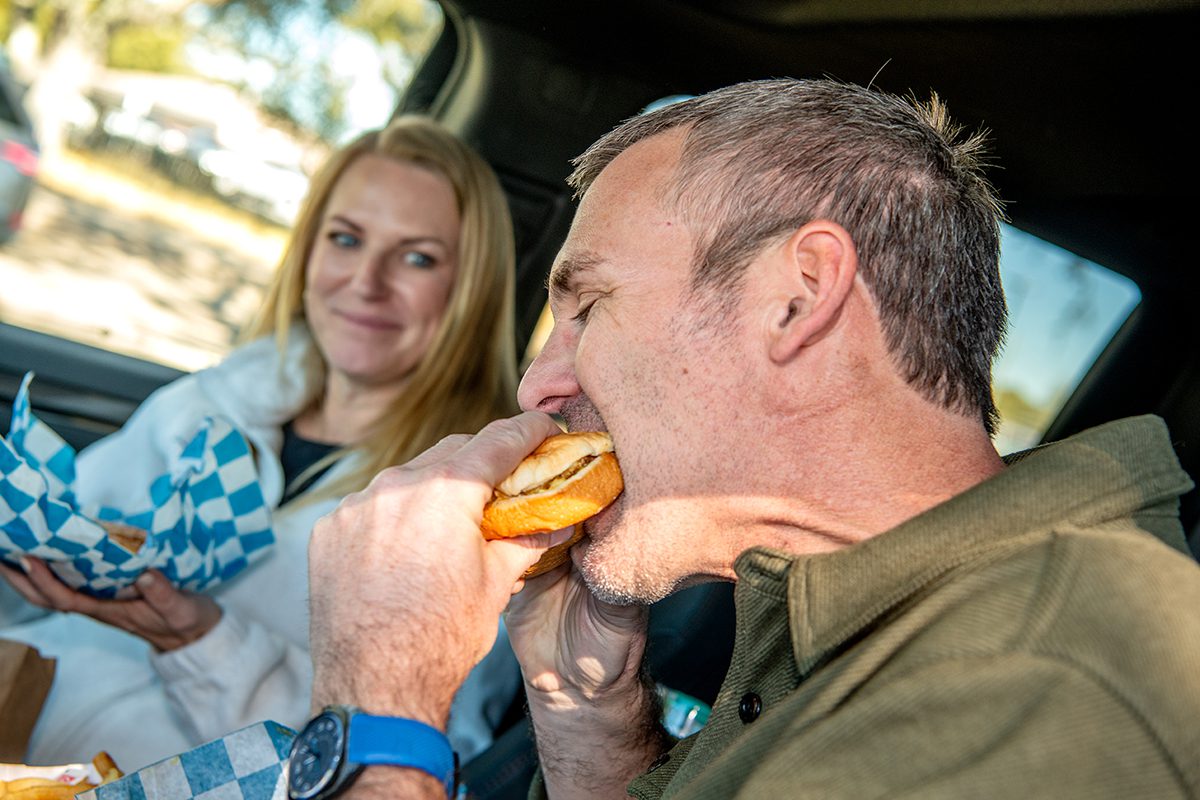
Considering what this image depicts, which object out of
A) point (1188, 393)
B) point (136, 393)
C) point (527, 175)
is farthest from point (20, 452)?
point (1188, 393)

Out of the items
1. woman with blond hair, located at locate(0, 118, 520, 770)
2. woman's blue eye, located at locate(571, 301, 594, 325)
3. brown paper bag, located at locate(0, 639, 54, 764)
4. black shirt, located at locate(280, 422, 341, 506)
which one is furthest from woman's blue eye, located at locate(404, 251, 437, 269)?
brown paper bag, located at locate(0, 639, 54, 764)

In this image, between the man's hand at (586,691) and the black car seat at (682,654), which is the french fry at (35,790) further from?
the black car seat at (682,654)

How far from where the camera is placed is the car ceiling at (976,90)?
87.0 inches

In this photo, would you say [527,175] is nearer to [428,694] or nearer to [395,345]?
[395,345]

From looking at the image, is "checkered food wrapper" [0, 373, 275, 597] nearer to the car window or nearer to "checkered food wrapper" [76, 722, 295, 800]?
"checkered food wrapper" [76, 722, 295, 800]

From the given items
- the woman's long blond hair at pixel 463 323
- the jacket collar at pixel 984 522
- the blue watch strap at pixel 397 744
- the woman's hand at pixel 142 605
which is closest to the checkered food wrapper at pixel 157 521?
the woman's hand at pixel 142 605

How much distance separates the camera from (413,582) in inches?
56.2

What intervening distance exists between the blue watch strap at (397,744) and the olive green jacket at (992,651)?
0.30m

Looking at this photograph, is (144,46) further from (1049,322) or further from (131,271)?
(1049,322)

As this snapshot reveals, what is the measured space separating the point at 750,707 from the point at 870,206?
2.27ft

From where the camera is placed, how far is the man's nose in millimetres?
1692

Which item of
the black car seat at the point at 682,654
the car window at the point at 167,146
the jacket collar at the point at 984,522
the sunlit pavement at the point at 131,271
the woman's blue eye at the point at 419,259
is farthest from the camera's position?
the car window at the point at 167,146

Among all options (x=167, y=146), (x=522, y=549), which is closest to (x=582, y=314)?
(x=522, y=549)

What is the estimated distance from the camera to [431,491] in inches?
59.4
